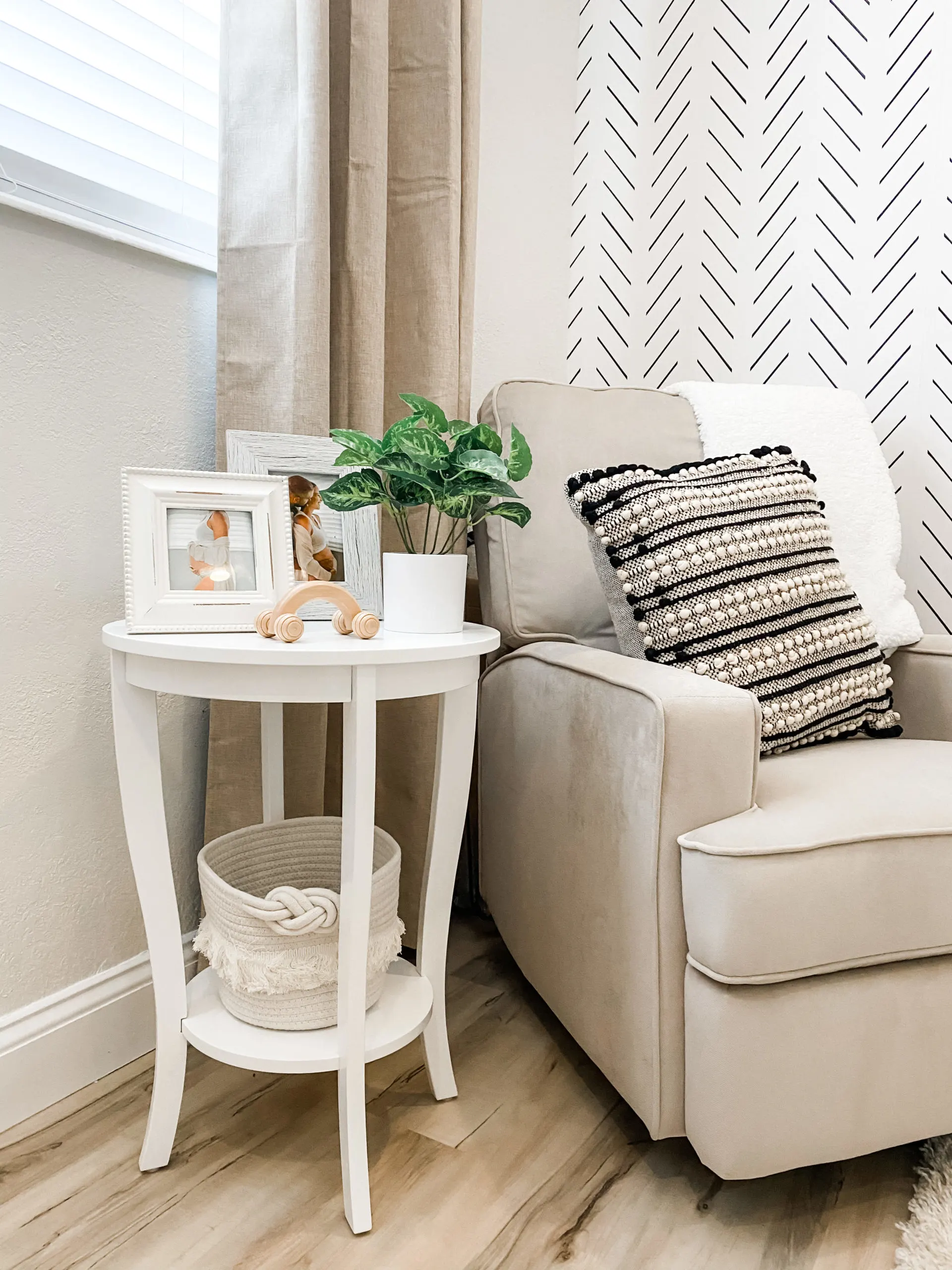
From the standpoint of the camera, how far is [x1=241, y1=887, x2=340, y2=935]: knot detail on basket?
1000 millimetres

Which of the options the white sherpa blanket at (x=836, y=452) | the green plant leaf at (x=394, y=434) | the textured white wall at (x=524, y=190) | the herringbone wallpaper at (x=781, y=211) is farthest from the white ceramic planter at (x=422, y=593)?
the herringbone wallpaper at (x=781, y=211)

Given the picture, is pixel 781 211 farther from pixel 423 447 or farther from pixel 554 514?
pixel 423 447

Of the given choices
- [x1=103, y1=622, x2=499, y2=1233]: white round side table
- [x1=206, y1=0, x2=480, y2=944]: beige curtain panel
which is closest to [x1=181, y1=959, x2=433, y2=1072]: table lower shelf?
[x1=103, y1=622, x2=499, y2=1233]: white round side table

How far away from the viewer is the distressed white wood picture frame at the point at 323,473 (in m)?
1.16

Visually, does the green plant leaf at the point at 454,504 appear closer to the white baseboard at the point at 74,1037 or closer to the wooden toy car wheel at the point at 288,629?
the wooden toy car wheel at the point at 288,629

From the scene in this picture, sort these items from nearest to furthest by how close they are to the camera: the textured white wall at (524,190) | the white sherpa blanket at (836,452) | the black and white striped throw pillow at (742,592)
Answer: the black and white striped throw pillow at (742,592) → the white sherpa blanket at (836,452) → the textured white wall at (524,190)

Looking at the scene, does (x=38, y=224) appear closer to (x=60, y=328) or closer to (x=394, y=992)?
(x=60, y=328)

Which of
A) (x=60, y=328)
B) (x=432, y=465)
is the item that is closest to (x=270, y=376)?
(x=60, y=328)

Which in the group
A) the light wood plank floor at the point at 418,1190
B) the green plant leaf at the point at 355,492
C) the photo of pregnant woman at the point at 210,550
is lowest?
the light wood plank floor at the point at 418,1190

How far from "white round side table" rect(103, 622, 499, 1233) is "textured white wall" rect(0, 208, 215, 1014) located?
0.58 feet

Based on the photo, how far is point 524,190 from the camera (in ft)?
6.69

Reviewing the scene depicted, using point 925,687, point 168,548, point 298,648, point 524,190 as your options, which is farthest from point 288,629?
point 524,190

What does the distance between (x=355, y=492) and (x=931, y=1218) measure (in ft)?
3.31

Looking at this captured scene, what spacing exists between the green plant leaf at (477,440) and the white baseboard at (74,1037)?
32.3 inches
